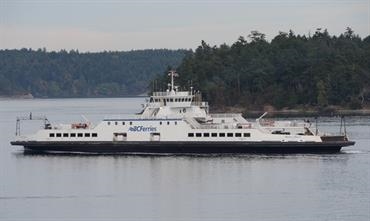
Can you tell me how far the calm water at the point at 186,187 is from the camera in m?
58.8

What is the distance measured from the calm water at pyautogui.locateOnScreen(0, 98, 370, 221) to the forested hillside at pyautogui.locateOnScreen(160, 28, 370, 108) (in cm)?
7736

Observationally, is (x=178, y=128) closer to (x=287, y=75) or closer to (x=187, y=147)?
(x=187, y=147)

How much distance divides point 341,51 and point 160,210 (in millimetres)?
128493

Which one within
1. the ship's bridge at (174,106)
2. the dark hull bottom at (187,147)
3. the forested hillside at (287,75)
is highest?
the forested hillside at (287,75)

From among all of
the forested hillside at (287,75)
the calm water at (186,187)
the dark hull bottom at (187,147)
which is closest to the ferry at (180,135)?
the dark hull bottom at (187,147)

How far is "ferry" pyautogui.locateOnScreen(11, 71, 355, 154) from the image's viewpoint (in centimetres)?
8581

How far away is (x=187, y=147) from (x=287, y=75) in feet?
303

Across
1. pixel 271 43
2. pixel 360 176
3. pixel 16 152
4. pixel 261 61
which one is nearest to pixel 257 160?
pixel 360 176

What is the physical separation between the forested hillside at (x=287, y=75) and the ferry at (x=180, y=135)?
3094 inches

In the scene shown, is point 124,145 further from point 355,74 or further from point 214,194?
point 355,74

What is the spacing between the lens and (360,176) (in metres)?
72.4

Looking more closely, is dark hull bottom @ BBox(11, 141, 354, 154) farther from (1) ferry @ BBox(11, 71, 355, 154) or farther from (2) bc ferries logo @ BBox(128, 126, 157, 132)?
(2) bc ferries logo @ BBox(128, 126, 157, 132)

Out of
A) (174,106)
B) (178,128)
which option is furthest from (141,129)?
(174,106)

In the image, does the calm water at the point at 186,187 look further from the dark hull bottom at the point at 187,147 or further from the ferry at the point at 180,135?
the ferry at the point at 180,135
